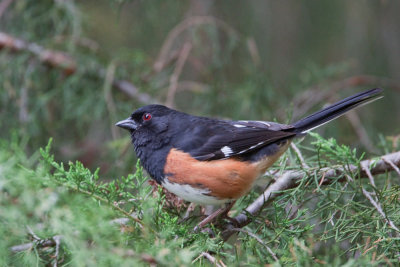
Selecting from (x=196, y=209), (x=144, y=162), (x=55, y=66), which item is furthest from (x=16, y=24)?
(x=196, y=209)

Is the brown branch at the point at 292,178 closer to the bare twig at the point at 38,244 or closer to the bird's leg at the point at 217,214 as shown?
the bird's leg at the point at 217,214

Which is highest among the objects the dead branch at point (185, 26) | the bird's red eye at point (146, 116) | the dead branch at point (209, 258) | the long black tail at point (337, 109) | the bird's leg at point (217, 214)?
the dead branch at point (185, 26)

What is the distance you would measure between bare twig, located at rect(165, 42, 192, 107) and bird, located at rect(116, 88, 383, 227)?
22.0 inches

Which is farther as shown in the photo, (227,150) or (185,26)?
(185,26)

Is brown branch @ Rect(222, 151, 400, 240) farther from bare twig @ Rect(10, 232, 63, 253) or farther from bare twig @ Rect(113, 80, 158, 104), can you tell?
bare twig @ Rect(113, 80, 158, 104)

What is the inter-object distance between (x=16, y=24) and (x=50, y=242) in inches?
94.5

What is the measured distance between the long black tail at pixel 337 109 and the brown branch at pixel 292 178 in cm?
34

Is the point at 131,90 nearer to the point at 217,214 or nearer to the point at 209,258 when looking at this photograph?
the point at 217,214

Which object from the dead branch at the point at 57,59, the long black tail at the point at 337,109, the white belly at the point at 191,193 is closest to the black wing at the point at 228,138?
the long black tail at the point at 337,109

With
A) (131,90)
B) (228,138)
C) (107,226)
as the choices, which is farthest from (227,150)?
(131,90)

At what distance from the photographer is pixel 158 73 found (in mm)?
3566

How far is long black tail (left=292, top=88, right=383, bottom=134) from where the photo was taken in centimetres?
234

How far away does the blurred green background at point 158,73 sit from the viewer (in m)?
3.36

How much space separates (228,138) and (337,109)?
62cm
